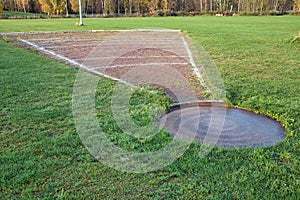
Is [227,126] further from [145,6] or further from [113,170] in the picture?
[145,6]

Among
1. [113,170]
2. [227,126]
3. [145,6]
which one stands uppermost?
[145,6]

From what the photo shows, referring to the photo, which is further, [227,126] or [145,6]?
[145,6]

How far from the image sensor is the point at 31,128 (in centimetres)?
356

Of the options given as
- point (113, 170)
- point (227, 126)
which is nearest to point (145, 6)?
point (227, 126)

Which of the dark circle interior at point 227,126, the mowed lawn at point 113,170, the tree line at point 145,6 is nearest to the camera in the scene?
the mowed lawn at point 113,170

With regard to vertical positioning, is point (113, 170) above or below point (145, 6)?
below

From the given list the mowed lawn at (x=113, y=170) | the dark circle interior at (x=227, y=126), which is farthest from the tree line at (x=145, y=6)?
the dark circle interior at (x=227, y=126)

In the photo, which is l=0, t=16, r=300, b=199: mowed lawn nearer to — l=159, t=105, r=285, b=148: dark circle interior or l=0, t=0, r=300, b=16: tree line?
l=159, t=105, r=285, b=148: dark circle interior

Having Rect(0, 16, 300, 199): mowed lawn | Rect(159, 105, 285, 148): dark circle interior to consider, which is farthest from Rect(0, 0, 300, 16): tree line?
Rect(159, 105, 285, 148): dark circle interior

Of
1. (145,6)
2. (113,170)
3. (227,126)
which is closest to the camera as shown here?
(113,170)

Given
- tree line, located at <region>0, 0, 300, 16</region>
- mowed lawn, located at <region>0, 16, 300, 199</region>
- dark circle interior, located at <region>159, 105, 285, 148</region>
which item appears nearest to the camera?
mowed lawn, located at <region>0, 16, 300, 199</region>

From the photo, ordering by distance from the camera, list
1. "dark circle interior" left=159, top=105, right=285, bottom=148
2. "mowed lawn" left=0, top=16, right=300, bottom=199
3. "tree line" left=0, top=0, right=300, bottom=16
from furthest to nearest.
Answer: "tree line" left=0, top=0, right=300, bottom=16 < "dark circle interior" left=159, top=105, right=285, bottom=148 < "mowed lawn" left=0, top=16, right=300, bottom=199

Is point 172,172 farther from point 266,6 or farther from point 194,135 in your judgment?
point 266,6

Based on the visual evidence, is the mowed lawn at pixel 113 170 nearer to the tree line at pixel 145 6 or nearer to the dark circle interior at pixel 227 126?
the dark circle interior at pixel 227 126
